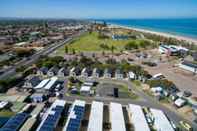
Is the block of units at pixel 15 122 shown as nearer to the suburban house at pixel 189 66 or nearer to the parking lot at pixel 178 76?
the parking lot at pixel 178 76

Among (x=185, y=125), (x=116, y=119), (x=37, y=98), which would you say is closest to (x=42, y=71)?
(x=37, y=98)

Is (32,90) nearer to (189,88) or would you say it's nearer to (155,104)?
(155,104)

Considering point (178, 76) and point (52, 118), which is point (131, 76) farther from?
point (52, 118)

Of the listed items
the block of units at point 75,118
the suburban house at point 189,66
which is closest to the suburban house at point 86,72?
the block of units at point 75,118

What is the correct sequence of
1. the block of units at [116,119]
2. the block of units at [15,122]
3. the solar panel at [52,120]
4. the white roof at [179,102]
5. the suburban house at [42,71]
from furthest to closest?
the suburban house at [42,71], the white roof at [179,102], the block of units at [116,119], the solar panel at [52,120], the block of units at [15,122]

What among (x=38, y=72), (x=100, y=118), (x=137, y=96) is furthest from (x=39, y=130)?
(x=38, y=72)
